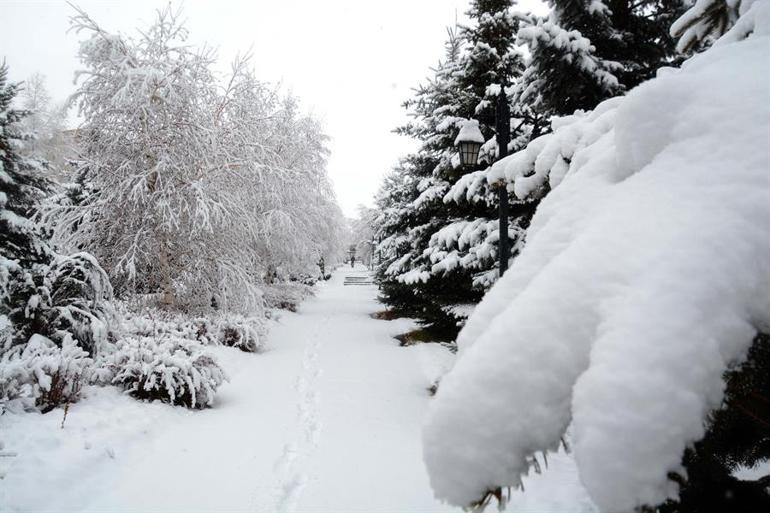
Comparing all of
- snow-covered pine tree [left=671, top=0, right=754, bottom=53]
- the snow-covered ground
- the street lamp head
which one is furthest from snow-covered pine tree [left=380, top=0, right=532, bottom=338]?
snow-covered pine tree [left=671, top=0, right=754, bottom=53]

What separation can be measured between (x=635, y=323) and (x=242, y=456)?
481 cm

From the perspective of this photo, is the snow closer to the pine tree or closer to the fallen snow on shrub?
the pine tree

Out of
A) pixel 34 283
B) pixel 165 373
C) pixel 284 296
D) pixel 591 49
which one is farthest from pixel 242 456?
pixel 284 296

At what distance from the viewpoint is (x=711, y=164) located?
2.74 feet

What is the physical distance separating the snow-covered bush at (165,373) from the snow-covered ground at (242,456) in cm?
21

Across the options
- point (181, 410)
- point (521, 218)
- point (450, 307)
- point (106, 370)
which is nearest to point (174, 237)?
point (106, 370)

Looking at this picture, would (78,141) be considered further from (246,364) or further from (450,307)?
(450,307)

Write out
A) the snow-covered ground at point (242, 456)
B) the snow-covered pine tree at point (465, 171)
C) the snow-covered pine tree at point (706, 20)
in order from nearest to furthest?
the snow-covered pine tree at point (706, 20) < the snow-covered ground at point (242, 456) < the snow-covered pine tree at point (465, 171)

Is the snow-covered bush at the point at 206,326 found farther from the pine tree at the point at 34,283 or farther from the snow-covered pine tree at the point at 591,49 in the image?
the snow-covered pine tree at the point at 591,49

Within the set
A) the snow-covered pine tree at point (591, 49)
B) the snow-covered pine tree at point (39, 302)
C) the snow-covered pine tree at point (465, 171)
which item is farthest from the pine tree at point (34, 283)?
the snow-covered pine tree at point (591, 49)

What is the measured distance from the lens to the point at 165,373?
5.47 metres

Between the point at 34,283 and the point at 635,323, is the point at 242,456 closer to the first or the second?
the point at 34,283

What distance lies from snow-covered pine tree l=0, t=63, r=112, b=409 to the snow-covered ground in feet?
1.67

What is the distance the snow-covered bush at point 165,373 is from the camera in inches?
214
